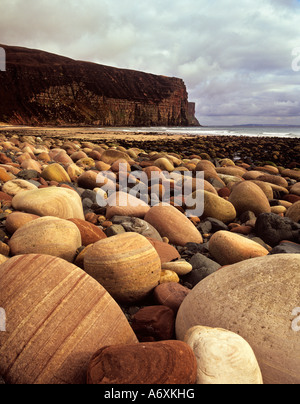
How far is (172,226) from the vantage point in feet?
10.5

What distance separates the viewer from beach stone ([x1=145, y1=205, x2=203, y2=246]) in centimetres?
314

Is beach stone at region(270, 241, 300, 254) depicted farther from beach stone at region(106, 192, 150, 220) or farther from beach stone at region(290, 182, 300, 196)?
beach stone at region(290, 182, 300, 196)

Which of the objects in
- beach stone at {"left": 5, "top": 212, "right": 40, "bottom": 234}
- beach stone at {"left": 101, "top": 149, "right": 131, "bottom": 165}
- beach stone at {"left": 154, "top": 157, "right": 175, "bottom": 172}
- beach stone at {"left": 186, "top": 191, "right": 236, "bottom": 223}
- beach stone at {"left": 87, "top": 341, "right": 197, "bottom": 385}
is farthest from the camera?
beach stone at {"left": 101, "top": 149, "right": 131, "bottom": 165}

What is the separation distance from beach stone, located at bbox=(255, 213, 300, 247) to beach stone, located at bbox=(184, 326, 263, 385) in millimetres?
2303

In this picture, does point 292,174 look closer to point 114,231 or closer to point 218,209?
point 218,209

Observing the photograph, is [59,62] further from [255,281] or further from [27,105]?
[255,281]

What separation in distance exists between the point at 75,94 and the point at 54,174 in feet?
190

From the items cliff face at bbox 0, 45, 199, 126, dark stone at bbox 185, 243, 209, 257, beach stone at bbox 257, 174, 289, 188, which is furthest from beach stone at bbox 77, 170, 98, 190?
cliff face at bbox 0, 45, 199, 126

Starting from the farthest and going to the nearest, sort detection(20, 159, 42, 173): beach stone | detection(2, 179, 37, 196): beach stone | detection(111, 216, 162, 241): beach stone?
detection(20, 159, 42, 173): beach stone, detection(2, 179, 37, 196): beach stone, detection(111, 216, 162, 241): beach stone

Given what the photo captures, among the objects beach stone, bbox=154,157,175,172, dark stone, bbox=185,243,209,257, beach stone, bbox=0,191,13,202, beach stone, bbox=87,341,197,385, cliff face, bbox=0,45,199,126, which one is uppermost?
cliff face, bbox=0,45,199,126

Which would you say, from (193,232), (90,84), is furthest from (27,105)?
(193,232)

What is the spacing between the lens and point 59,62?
62.7 m

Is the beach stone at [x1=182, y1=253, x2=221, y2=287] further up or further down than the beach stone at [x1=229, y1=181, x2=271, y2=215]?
further down
